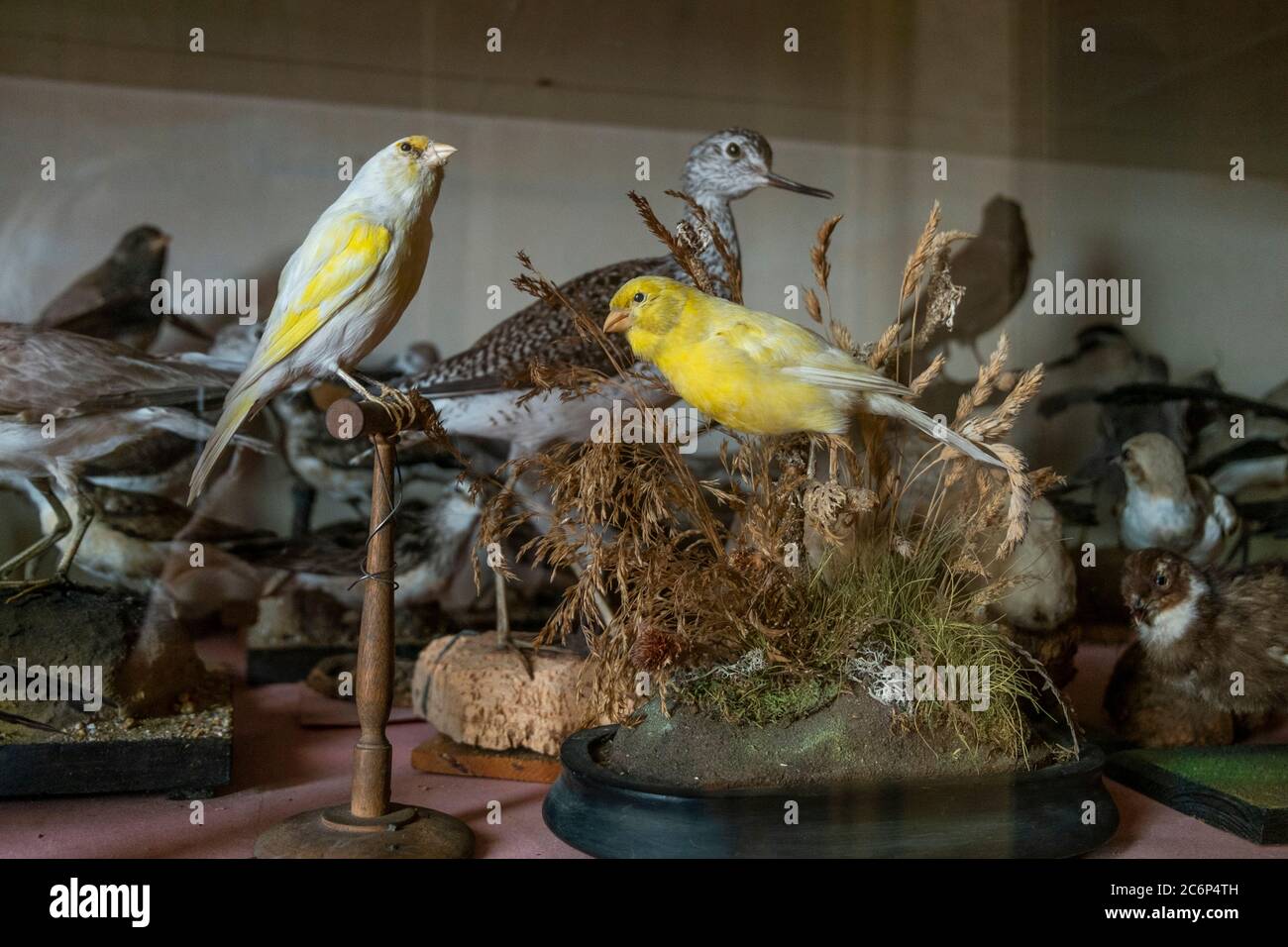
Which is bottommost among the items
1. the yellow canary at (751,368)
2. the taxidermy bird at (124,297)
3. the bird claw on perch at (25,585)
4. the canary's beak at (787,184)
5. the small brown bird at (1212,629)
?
the small brown bird at (1212,629)

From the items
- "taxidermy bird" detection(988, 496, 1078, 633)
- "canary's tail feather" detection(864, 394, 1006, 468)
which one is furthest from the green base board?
"canary's tail feather" detection(864, 394, 1006, 468)

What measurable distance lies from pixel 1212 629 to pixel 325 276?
1.36m

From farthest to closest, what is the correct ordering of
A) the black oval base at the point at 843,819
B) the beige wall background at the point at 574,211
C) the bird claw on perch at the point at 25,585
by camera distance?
the beige wall background at the point at 574,211
the bird claw on perch at the point at 25,585
the black oval base at the point at 843,819

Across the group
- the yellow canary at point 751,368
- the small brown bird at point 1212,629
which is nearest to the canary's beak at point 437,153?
the yellow canary at point 751,368

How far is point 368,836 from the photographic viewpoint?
1359 millimetres

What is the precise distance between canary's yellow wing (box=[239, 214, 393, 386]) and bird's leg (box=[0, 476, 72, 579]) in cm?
55

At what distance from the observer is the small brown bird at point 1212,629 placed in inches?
67.8

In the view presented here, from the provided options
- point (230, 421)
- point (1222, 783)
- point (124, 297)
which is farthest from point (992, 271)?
point (124, 297)

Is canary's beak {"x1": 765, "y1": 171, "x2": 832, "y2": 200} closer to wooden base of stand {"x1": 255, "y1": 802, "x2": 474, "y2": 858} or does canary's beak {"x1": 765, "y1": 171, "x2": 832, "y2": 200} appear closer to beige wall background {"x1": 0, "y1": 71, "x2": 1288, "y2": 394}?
beige wall background {"x1": 0, "y1": 71, "x2": 1288, "y2": 394}

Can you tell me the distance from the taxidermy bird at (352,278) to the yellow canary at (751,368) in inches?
10.7

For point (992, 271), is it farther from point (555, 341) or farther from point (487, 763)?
point (487, 763)

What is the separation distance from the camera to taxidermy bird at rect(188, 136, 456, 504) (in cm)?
137

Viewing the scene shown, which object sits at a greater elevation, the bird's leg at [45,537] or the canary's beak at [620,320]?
the canary's beak at [620,320]

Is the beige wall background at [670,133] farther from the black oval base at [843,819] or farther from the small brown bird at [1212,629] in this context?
the black oval base at [843,819]
